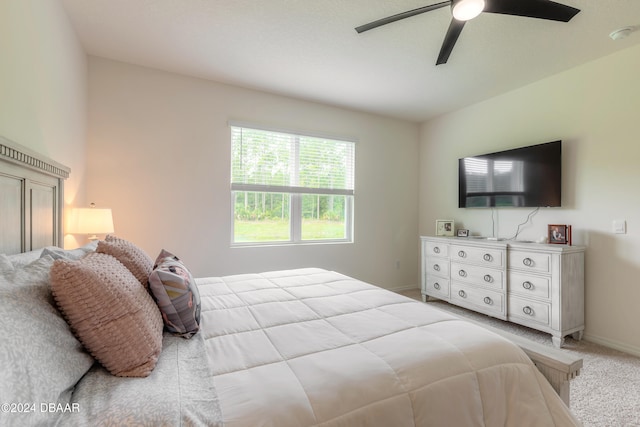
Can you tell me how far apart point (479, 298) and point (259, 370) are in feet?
10.1

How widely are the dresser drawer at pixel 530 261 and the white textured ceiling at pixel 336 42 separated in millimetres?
1846

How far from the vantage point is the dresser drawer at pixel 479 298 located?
3.10 metres

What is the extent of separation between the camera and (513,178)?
131 inches

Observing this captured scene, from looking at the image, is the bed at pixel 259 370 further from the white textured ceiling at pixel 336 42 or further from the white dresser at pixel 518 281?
the white dresser at pixel 518 281

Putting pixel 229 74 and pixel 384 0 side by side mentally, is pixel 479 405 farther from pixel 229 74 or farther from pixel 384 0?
pixel 229 74

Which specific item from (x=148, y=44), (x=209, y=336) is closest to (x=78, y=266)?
(x=209, y=336)

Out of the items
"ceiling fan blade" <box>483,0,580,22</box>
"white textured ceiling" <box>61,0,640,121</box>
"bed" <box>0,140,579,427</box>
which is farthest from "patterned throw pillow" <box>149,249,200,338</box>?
"ceiling fan blade" <box>483,0,580,22</box>

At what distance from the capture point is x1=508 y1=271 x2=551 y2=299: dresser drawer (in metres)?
2.72

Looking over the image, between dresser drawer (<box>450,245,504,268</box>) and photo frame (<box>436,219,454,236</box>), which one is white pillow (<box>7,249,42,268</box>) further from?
photo frame (<box>436,219,454,236</box>)

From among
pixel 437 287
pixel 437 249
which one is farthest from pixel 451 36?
pixel 437 287

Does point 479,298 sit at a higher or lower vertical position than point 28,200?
lower

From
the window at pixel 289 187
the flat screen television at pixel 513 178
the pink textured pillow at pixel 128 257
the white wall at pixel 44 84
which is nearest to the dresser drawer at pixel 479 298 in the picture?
the flat screen television at pixel 513 178

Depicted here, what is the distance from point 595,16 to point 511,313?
2.60 meters

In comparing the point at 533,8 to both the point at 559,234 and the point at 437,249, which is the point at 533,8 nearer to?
the point at 559,234
